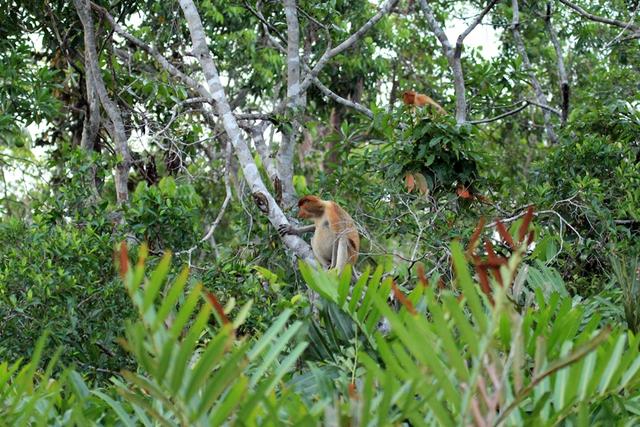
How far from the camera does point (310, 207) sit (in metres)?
6.24

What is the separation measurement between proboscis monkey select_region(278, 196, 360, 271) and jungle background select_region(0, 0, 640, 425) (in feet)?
0.58

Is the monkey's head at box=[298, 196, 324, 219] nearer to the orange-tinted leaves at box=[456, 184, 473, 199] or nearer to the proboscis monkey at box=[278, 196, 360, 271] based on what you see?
the proboscis monkey at box=[278, 196, 360, 271]

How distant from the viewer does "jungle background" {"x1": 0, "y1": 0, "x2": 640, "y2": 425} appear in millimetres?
1579

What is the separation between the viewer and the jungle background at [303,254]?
1.58m

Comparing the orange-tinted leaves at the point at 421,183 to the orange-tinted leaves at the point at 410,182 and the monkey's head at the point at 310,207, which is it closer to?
the orange-tinted leaves at the point at 410,182

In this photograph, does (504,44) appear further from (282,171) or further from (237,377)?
(237,377)

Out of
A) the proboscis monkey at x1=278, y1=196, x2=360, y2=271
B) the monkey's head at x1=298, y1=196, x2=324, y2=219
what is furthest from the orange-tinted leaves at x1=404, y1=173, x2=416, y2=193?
the monkey's head at x1=298, y1=196, x2=324, y2=219

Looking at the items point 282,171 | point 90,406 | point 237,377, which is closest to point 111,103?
point 282,171

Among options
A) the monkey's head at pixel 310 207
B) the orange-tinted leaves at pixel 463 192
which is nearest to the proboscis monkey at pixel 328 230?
the monkey's head at pixel 310 207

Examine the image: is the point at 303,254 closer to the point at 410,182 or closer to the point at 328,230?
the point at 410,182

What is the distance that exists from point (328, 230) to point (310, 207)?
334mm

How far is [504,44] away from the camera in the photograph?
10961mm

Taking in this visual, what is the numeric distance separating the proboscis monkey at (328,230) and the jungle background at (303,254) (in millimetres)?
177

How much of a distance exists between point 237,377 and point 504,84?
6.78m
